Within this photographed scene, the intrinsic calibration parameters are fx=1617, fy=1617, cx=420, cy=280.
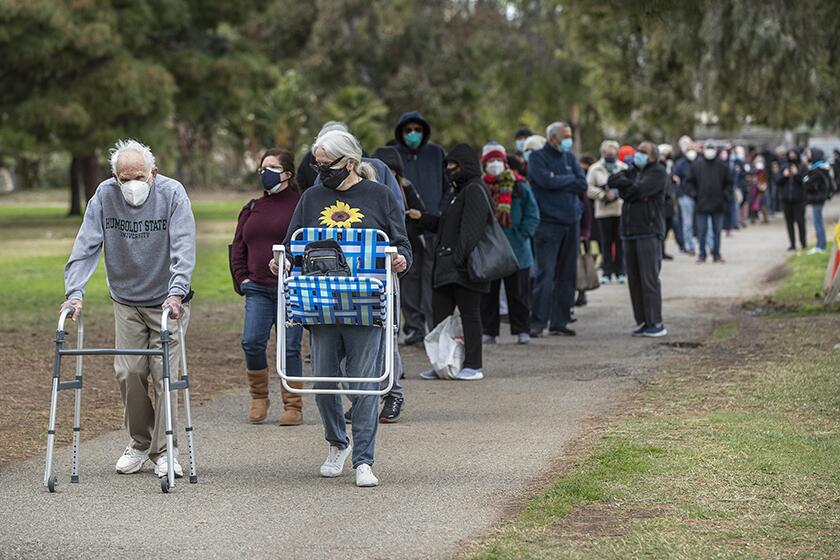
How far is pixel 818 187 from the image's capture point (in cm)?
2648

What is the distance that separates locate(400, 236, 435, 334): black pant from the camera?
14.2 meters

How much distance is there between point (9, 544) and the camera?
6.83 meters

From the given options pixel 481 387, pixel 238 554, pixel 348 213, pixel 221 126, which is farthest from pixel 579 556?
pixel 221 126

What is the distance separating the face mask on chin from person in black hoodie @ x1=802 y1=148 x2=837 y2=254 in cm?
1962

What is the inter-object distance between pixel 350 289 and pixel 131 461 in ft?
5.34

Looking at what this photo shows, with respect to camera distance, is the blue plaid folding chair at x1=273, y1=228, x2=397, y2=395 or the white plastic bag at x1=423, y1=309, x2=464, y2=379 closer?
the blue plaid folding chair at x1=273, y1=228, x2=397, y2=395

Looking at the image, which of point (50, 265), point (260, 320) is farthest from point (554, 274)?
point (50, 265)

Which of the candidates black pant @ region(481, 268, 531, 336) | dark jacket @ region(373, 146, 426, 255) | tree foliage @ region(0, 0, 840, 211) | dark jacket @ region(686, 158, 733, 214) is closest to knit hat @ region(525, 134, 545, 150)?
Answer: tree foliage @ region(0, 0, 840, 211)

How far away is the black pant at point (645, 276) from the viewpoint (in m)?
15.4

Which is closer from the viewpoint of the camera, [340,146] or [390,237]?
[340,146]

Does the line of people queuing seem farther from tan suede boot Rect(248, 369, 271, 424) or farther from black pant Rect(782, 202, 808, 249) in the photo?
black pant Rect(782, 202, 808, 249)

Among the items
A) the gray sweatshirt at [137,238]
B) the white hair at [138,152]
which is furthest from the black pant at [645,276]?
the white hair at [138,152]

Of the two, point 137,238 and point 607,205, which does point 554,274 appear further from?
point 137,238

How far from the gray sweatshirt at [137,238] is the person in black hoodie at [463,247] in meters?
4.24
